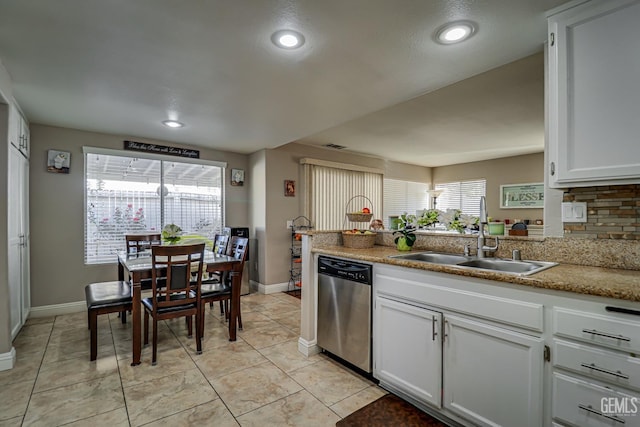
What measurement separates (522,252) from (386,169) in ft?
15.8

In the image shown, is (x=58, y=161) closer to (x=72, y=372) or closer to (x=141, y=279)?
(x=141, y=279)

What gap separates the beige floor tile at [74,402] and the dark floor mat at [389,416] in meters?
1.50

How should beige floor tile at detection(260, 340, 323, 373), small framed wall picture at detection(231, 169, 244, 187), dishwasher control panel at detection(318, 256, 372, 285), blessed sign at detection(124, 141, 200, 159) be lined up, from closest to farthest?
dishwasher control panel at detection(318, 256, 372, 285) < beige floor tile at detection(260, 340, 323, 373) < blessed sign at detection(124, 141, 200, 159) < small framed wall picture at detection(231, 169, 244, 187)

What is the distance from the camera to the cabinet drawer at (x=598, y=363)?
117cm

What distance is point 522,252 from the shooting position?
6.58 feet

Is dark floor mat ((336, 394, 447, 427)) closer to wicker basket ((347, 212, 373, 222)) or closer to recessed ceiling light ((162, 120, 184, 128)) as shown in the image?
wicker basket ((347, 212, 373, 222))

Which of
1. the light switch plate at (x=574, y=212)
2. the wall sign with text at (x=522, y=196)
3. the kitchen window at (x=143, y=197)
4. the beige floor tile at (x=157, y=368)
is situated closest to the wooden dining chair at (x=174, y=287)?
the beige floor tile at (x=157, y=368)

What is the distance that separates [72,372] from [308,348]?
185cm

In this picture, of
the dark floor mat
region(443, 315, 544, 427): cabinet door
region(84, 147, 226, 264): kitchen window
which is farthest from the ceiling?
the dark floor mat

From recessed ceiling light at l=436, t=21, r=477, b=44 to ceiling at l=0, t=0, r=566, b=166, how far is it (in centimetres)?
5

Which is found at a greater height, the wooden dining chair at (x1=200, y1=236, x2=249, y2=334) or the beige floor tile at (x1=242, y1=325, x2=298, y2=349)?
the wooden dining chair at (x1=200, y1=236, x2=249, y2=334)

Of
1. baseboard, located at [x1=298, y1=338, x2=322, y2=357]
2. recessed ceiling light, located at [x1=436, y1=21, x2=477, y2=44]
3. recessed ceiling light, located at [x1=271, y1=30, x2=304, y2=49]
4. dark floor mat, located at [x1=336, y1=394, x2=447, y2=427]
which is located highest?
recessed ceiling light, located at [x1=271, y1=30, x2=304, y2=49]

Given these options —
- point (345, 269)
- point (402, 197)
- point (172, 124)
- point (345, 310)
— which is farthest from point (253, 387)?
point (402, 197)

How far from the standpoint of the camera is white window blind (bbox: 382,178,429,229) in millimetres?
6762
